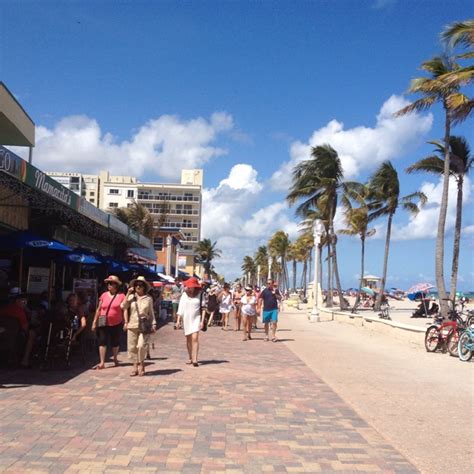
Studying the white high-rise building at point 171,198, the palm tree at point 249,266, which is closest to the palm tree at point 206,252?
the white high-rise building at point 171,198

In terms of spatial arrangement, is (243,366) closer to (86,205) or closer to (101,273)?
(86,205)

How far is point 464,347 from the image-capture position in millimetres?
12648

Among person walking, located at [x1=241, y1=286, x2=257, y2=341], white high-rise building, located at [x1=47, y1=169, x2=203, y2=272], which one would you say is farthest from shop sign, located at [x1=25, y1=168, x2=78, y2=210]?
white high-rise building, located at [x1=47, y1=169, x2=203, y2=272]

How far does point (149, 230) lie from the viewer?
44.5 metres

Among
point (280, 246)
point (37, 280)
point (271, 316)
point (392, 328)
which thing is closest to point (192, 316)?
point (271, 316)

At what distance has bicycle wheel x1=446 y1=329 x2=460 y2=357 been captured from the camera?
13.6m

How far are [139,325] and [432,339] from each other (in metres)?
7.89

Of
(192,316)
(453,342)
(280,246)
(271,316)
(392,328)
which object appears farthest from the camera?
(280,246)

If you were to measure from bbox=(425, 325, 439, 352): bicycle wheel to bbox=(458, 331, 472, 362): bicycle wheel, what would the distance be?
4.58ft

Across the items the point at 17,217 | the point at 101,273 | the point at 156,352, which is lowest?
the point at 156,352

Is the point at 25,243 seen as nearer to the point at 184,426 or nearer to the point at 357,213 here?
the point at 184,426

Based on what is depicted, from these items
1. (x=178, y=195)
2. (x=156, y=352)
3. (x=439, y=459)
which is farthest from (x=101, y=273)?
(x=178, y=195)

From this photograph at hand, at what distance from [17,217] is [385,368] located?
31.1ft

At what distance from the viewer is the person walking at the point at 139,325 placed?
31.2 feet
